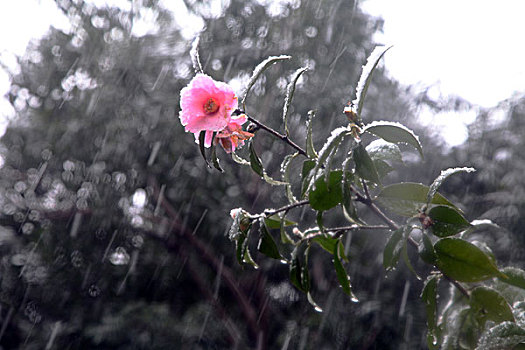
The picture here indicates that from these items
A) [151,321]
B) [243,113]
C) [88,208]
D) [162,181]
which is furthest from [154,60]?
[243,113]

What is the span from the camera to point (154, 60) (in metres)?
3.34

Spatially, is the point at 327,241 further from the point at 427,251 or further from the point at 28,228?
the point at 28,228

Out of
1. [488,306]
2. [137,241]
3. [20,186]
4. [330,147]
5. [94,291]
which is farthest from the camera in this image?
[20,186]

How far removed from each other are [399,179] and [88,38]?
250 cm

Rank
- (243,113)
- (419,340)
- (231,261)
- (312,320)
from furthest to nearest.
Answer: (231,261)
(312,320)
(419,340)
(243,113)

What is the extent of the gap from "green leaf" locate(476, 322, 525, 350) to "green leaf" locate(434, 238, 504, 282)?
0.19 ft

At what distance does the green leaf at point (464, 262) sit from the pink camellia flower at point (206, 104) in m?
0.28

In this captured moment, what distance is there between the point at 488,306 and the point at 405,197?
0.17m

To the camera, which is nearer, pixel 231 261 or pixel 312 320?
pixel 312 320

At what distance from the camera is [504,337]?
468mm

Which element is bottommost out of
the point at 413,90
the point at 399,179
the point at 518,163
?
Answer: the point at 399,179

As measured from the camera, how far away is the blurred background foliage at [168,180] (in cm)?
285

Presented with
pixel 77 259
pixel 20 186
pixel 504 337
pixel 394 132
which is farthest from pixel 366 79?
pixel 20 186

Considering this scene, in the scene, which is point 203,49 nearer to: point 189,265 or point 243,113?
point 189,265
